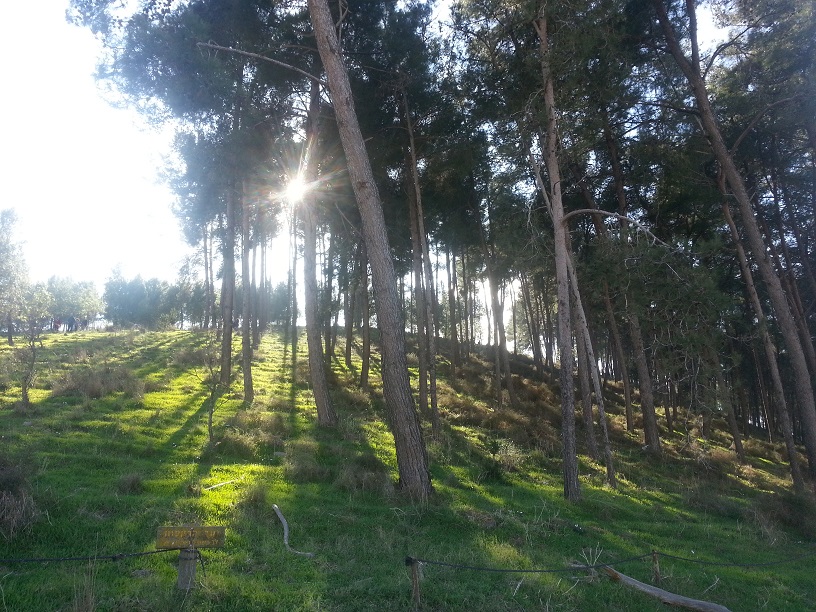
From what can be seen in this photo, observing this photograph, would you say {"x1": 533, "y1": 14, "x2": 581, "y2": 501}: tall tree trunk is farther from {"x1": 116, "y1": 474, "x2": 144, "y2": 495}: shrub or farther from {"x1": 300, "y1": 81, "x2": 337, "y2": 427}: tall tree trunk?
{"x1": 116, "y1": 474, "x2": 144, "y2": 495}: shrub

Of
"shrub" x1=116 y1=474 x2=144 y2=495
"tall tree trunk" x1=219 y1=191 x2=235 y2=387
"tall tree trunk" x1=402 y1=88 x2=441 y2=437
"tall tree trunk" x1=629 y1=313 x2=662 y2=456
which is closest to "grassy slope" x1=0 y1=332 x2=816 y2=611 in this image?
"shrub" x1=116 y1=474 x2=144 y2=495

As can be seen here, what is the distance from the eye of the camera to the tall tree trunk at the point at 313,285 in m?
15.6

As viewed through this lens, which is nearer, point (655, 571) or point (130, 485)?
point (655, 571)

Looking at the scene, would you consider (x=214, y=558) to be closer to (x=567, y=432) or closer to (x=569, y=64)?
(x=567, y=432)

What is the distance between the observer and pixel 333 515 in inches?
328

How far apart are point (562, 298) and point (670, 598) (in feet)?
21.4

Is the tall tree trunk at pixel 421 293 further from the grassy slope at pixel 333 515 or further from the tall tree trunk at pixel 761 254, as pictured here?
the tall tree trunk at pixel 761 254

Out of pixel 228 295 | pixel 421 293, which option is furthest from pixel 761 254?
pixel 228 295

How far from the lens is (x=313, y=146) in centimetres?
1638

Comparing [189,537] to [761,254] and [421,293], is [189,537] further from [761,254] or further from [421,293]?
[421,293]

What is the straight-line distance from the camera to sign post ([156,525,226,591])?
5.17m

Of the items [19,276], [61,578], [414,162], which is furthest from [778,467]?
[19,276]

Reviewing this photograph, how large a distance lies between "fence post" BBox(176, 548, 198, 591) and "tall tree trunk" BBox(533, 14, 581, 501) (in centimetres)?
822

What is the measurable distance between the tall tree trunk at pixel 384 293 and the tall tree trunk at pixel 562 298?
11.8ft
